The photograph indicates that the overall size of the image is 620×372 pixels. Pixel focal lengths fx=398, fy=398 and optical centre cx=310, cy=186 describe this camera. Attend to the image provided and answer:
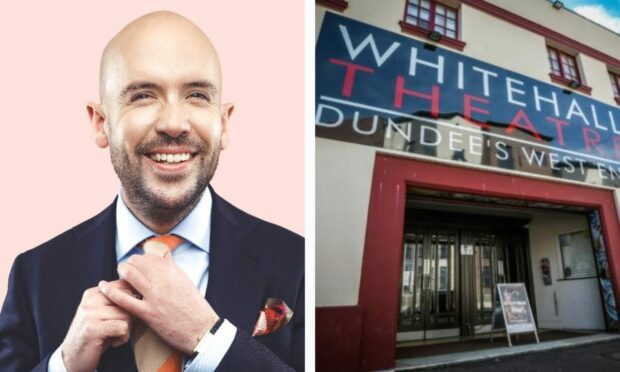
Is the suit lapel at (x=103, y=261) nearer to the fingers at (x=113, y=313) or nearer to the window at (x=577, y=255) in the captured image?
the fingers at (x=113, y=313)

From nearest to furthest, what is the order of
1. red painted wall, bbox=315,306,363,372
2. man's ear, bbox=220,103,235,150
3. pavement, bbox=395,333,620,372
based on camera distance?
man's ear, bbox=220,103,235,150 < red painted wall, bbox=315,306,363,372 < pavement, bbox=395,333,620,372

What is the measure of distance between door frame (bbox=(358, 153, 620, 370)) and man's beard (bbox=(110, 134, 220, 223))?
8.32ft

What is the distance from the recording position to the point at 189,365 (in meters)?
1.64

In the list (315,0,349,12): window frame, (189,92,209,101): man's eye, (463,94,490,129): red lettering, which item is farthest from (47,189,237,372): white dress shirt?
(463,94,490,129): red lettering

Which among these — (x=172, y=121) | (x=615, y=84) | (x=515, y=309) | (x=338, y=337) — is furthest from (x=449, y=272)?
(x=172, y=121)

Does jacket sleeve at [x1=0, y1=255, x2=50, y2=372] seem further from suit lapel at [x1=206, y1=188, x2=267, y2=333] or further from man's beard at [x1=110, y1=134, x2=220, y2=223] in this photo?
suit lapel at [x1=206, y1=188, x2=267, y2=333]

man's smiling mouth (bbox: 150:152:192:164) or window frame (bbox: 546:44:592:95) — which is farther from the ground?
window frame (bbox: 546:44:592:95)

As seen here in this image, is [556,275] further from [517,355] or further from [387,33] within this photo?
[387,33]

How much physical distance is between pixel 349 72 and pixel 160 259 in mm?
3438

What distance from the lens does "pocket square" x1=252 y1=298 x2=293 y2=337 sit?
71.4 inches

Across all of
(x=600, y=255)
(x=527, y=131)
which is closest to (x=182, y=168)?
(x=527, y=131)

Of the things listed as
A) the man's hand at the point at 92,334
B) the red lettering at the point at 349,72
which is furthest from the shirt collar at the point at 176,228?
the red lettering at the point at 349,72

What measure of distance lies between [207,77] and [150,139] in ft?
1.33

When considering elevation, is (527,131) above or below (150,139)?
above
